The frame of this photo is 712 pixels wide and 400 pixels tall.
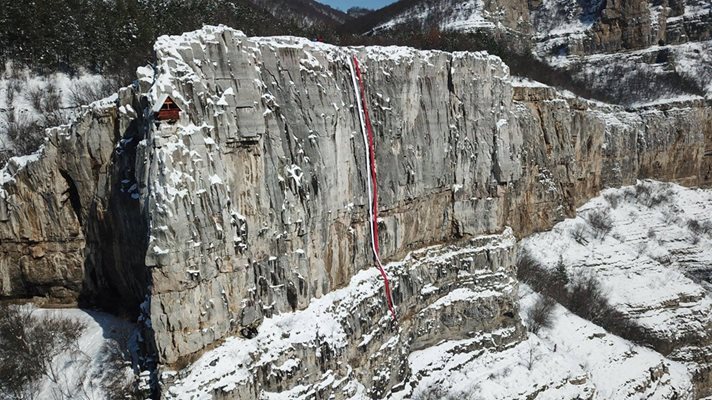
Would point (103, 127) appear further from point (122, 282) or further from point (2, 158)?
point (2, 158)

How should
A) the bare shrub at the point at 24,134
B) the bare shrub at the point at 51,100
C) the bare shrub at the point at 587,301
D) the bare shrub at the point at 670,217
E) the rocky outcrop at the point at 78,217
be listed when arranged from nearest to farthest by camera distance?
the rocky outcrop at the point at 78,217
the bare shrub at the point at 24,134
the bare shrub at the point at 51,100
the bare shrub at the point at 587,301
the bare shrub at the point at 670,217

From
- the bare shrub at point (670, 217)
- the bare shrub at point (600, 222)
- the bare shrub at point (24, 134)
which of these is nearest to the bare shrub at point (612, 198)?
the bare shrub at point (600, 222)

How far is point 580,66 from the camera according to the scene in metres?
101

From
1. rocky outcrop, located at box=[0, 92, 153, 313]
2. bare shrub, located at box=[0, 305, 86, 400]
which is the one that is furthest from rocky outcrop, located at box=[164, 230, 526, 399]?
bare shrub, located at box=[0, 305, 86, 400]

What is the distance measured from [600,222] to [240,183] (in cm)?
4646

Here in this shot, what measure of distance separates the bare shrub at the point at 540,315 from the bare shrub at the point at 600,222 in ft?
54.3

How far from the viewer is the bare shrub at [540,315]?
38156 millimetres

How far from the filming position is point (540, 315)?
3859 centimetres

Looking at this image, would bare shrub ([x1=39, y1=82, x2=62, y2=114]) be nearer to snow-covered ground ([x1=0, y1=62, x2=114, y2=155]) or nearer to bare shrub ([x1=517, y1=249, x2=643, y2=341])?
snow-covered ground ([x1=0, y1=62, x2=114, y2=155])

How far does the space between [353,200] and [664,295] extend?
1263 inches

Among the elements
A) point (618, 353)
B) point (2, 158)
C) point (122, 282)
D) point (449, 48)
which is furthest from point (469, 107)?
point (449, 48)

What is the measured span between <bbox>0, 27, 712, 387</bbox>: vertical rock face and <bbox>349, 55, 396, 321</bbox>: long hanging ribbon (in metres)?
0.52

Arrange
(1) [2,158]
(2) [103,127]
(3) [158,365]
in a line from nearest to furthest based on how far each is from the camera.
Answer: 1. (3) [158,365]
2. (2) [103,127]
3. (1) [2,158]

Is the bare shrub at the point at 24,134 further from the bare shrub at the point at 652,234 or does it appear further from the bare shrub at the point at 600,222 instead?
the bare shrub at the point at 652,234
